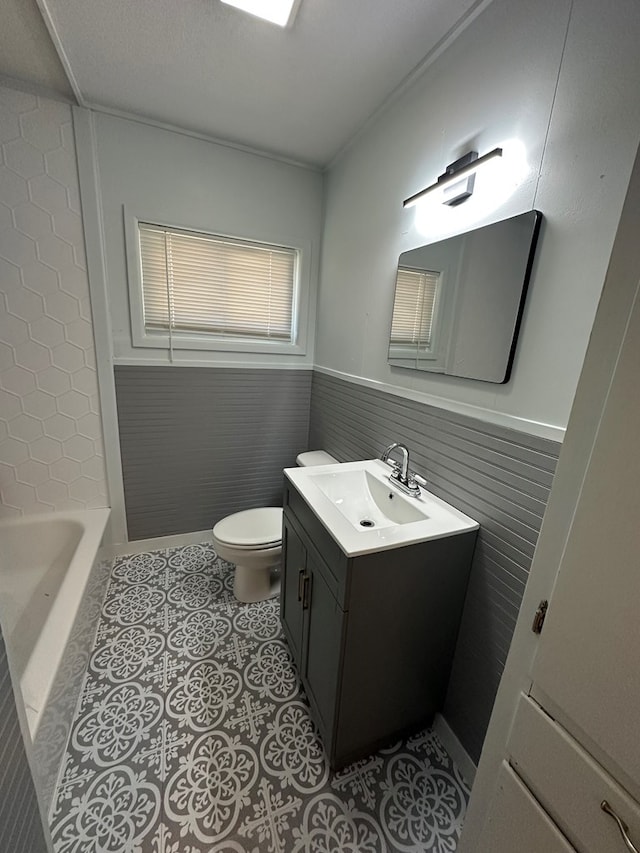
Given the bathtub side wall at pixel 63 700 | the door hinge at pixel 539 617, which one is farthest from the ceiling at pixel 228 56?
the bathtub side wall at pixel 63 700

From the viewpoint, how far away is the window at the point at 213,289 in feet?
6.50

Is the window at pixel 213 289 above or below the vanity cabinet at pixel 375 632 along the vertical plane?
above

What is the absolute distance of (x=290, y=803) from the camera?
112cm

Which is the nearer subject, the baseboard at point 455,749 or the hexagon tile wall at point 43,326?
the baseboard at point 455,749

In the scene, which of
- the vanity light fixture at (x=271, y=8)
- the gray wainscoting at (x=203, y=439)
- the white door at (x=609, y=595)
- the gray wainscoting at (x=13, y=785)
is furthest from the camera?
the gray wainscoting at (x=203, y=439)

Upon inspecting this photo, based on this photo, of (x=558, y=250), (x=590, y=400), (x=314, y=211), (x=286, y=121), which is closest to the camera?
(x=590, y=400)

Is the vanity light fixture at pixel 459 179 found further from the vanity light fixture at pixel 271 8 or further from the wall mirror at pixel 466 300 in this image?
the vanity light fixture at pixel 271 8

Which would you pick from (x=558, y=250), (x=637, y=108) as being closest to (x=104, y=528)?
(x=558, y=250)

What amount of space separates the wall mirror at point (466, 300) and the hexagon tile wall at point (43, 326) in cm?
169

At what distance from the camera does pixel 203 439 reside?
2.27m

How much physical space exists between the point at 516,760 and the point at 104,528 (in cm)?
209

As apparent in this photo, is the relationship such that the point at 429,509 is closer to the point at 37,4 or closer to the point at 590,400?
the point at 590,400

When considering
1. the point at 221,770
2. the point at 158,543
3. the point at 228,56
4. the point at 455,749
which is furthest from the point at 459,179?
the point at 158,543

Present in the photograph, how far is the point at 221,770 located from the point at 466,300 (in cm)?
187
